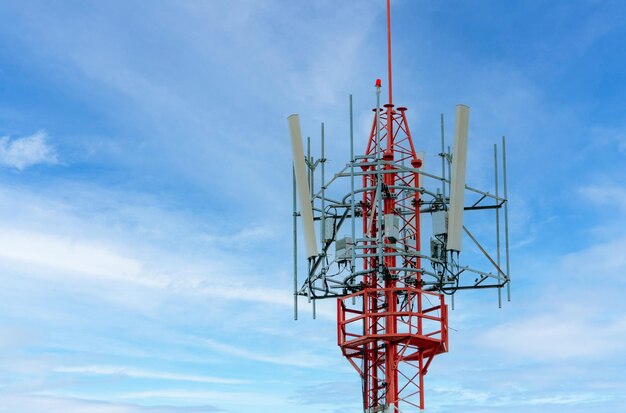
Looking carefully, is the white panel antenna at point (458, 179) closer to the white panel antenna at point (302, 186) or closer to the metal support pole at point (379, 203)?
the metal support pole at point (379, 203)

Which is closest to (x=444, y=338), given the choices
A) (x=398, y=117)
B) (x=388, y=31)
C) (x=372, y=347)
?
(x=372, y=347)

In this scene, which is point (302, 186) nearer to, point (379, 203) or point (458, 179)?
point (379, 203)

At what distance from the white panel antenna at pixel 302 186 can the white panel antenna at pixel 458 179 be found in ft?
27.3

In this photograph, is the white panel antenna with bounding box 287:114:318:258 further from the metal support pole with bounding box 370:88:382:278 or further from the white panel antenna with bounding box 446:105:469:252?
the white panel antenna with bounding box 446:105:469:252

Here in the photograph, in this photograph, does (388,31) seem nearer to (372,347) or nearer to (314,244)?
(314,244)

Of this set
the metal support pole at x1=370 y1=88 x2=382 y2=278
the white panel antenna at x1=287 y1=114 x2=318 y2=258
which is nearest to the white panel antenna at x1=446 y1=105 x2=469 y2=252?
the metal support pole at x1=370 y1=88 x2=382 y2=278

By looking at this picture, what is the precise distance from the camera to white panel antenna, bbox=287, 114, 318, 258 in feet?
230

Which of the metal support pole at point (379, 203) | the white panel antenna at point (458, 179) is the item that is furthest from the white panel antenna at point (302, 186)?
the white panel antenna at point (458, 179)

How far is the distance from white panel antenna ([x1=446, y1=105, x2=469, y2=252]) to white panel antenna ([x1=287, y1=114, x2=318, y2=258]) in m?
8.31

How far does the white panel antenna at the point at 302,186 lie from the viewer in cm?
7025

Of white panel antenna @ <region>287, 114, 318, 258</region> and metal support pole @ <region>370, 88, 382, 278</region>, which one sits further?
white panel antenna @ <region>287, 114, 318, 258</region>

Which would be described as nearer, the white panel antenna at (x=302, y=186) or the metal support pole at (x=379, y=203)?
the metal support pole at (x=379, y=203)

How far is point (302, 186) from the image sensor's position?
71.6m

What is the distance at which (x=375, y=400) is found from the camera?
68375mm
